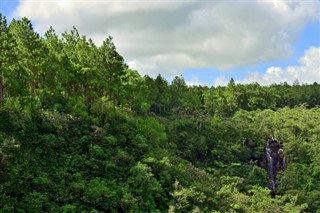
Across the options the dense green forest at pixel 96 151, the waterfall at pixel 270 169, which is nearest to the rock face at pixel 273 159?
the waterfall at pixel 270 169

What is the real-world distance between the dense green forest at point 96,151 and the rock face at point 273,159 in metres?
1.98

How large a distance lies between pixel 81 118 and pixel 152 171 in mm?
9318

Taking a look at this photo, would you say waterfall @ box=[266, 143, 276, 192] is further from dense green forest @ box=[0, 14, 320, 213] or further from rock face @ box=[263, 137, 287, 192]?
dense green forest @ box=[0, 14, 320, 213]

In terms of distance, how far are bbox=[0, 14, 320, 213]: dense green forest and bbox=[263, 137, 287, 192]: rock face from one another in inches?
77.9

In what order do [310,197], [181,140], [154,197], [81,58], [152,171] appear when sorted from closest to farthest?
1. [154,197]
2. [152,171]
3. [81,58]
4. [310,197]
5. [181,140]

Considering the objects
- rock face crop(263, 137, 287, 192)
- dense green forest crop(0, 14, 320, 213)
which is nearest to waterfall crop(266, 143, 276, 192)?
rock face crop(263, 137, 287, 192)

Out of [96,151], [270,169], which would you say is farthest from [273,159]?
[96,151]

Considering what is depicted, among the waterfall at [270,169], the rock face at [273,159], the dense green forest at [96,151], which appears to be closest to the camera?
the dense green forest at [96,151]

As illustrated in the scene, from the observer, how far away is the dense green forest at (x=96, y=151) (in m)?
28.7

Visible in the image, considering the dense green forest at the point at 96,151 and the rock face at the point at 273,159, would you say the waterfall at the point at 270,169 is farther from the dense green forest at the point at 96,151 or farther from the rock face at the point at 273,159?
the dense green forest at the point at 96,151

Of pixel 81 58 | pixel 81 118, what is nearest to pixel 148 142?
pixel 81 118

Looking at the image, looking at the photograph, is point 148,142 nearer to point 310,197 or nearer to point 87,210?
point 87,210

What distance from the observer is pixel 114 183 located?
31359mm

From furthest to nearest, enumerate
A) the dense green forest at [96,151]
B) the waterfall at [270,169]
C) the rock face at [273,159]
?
1. the rock face at [273,159]
2. the waterfall at [270,169]
3. the dense green forest at [96,151]
